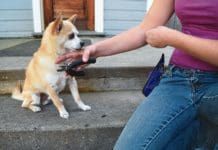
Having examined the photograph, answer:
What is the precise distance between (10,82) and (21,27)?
1664 millimetres

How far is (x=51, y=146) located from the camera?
94.0 inches

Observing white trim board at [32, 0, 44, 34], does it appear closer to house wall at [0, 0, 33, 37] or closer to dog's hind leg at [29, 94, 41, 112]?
house wall at [0, 0, 33, 37]

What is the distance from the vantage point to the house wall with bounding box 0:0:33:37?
14.2ft

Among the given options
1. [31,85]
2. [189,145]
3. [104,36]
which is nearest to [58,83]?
[31,85]

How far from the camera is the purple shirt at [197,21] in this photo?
1413mm

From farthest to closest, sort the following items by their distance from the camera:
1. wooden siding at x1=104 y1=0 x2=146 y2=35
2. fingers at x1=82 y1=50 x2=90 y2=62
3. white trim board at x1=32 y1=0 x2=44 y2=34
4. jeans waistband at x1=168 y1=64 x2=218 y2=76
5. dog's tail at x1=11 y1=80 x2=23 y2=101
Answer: wooden siding at x1=104 y1=0 x2=146 y2=35 → white trim board at x1=32 y1=0 x2=44 y2=34 → dog's tail at x1=11 y1=80 x2=23 y2=101 → fingers at x1=82 y1=50 x2=90 y2=62 → jeans waistband at x1=168 y1=64 x2=218 y2=76

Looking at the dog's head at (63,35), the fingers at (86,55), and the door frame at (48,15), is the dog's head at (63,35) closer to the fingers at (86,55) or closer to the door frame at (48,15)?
the fingers at (86,55)

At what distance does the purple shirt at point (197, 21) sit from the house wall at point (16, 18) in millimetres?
3135

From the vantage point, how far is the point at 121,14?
4.50 m

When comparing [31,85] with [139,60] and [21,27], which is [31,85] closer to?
[139,60]

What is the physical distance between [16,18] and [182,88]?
3349 millimetres

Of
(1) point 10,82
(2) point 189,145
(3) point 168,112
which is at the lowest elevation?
(1) point 10,82

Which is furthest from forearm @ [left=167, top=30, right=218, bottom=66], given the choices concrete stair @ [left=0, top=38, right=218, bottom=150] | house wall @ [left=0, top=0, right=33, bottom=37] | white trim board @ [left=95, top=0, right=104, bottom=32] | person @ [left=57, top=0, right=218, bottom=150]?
house wall @ [left=0, top=0, right=33, bottom=37]

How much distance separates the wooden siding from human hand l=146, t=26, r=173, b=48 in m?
3.04
